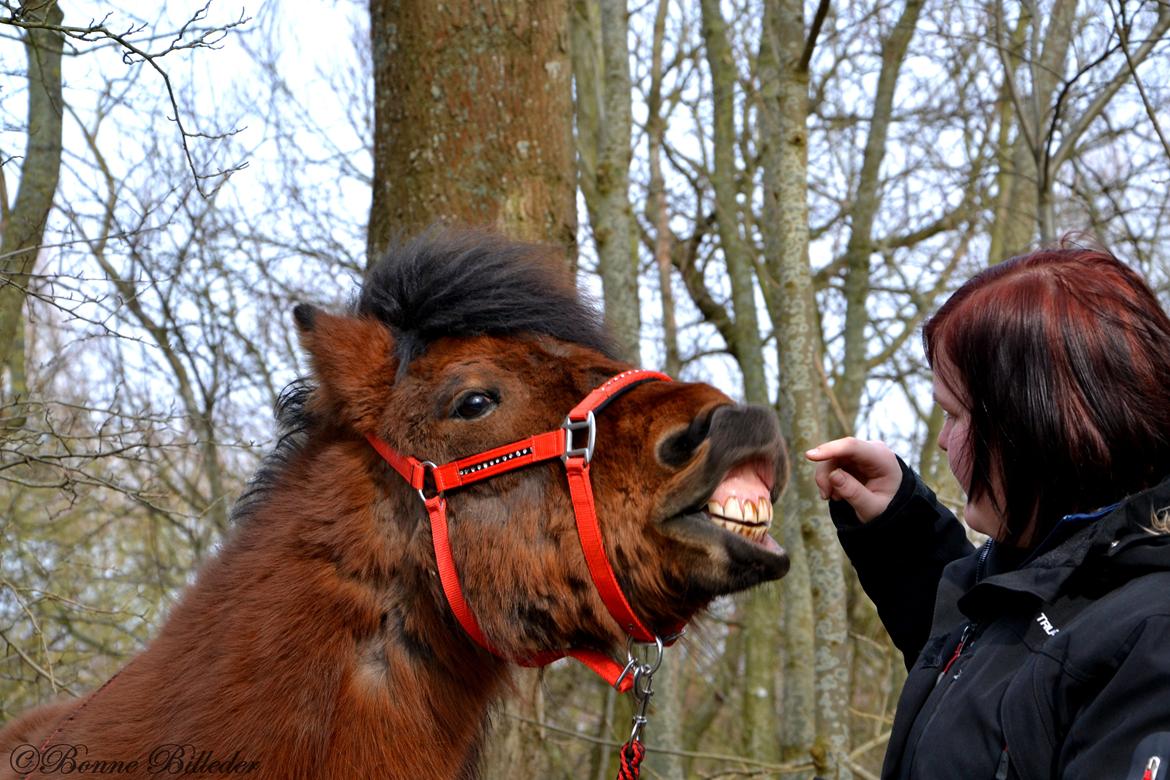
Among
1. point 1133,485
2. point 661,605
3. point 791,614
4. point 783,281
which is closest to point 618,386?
point 661,605

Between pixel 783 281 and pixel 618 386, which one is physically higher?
pixel 783 281

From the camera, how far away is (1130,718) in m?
1.56

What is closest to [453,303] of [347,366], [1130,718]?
[347,366]

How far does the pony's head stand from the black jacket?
424 mm

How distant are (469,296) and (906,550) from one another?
134cm

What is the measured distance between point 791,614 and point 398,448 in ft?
14.6

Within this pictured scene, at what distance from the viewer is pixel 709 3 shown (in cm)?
923

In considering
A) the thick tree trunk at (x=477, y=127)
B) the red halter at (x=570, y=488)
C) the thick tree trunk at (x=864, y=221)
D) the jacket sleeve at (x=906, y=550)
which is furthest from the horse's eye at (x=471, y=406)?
the thick tree trunk at (x=864, y=221)

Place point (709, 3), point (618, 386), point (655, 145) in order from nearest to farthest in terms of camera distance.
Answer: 1. point (618, 386)
2. point (709, 3)
3. point (655, 145)

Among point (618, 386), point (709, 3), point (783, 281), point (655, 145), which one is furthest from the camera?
point (655, 145)

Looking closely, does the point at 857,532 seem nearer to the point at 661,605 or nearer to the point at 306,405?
the point at 661,605

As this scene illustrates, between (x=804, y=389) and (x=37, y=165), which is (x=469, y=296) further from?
(x=804, y=389)

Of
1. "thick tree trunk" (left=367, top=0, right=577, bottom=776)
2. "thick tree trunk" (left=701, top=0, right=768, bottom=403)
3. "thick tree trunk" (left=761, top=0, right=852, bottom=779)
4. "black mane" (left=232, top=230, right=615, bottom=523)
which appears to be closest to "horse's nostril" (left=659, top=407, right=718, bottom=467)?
"black mane" (left=232, top=230, right=615, bottom=523)

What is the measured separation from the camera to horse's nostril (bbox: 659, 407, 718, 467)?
226cm
